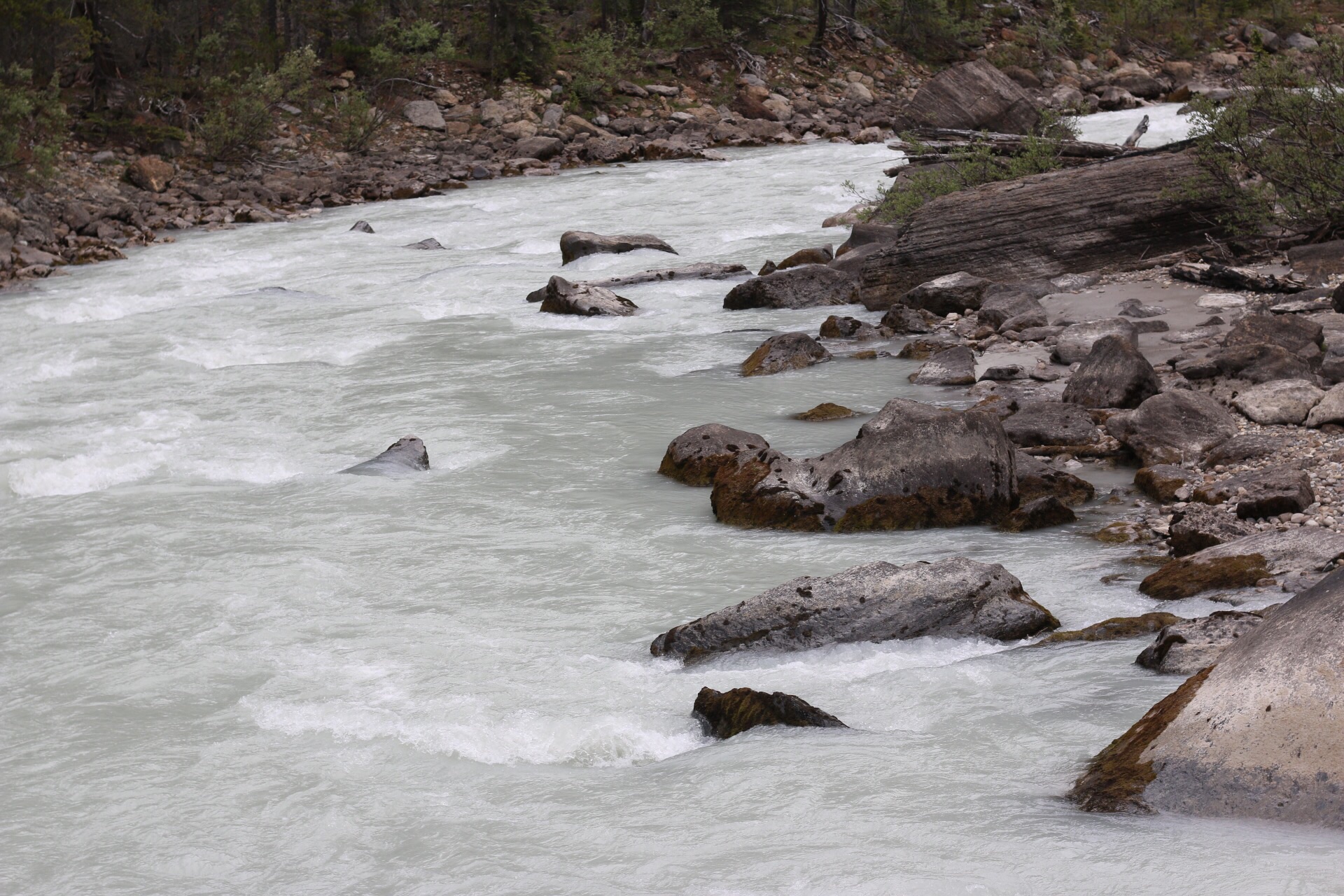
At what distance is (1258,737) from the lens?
152 inches

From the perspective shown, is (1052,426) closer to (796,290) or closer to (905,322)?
(905,322)

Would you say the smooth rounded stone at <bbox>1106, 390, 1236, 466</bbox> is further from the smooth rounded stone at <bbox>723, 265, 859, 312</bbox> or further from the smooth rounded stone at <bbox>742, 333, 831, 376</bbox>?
the smooth rounded stone at <bbox>723, 265, 859, 312</bbox>

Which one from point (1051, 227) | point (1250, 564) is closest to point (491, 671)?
point (1250, 564)

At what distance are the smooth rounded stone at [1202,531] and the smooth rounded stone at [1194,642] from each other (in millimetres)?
1267

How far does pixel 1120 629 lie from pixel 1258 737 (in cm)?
169

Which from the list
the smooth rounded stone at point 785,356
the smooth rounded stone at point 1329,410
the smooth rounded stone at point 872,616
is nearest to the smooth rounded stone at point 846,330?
the smooth rounded stone at point 785,356

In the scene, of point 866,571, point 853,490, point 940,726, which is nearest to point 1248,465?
point 853,490

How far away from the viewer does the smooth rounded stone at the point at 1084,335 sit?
10.5 m

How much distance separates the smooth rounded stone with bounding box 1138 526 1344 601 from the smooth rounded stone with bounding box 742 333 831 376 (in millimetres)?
5551

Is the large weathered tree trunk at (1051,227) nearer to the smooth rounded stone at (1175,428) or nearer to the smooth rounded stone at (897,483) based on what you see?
the smooth rounded stone at (1175,428)

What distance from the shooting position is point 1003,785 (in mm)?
4422

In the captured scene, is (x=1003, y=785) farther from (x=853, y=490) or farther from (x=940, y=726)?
(x=853, y=490)

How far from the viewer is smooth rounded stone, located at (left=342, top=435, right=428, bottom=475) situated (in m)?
8.90

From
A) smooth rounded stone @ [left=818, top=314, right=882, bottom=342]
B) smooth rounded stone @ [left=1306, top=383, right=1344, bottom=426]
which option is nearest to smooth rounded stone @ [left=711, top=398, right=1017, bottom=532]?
smooth rounded stone @ [left=1306, top=383, right=1344, bottom=426]
